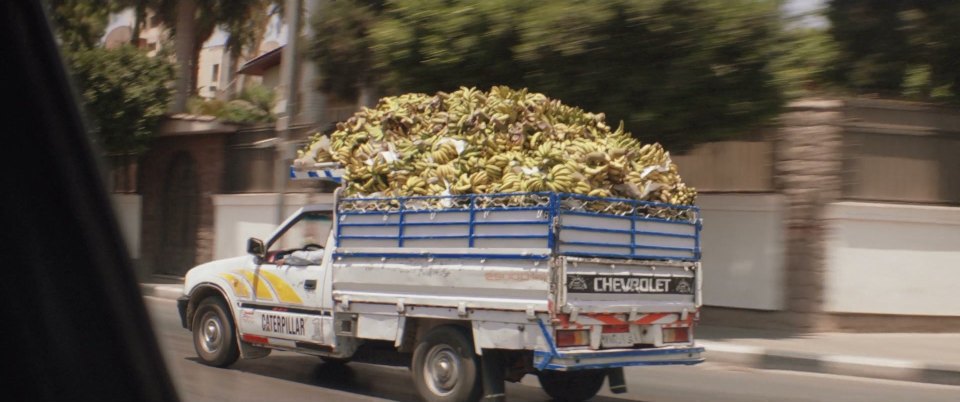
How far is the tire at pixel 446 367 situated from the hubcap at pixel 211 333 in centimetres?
258

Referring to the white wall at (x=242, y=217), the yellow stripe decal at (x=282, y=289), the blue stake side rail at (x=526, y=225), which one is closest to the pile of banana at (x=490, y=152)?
the blue stake side rail at (x=526, y=225)

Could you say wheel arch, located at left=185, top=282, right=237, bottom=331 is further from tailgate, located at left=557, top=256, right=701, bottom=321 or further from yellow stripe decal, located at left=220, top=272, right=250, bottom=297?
tailgate, located at left=557, top=256, right=701, bottom=321

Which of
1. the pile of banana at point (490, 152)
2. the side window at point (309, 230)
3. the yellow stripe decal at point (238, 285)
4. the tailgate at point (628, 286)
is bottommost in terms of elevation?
the yellow stripe decal at point (238, 285)

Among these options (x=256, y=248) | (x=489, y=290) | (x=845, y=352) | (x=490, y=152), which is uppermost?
(x=490, y=152)

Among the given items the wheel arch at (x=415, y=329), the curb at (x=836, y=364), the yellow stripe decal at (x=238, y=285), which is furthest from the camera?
the curb at (x=836, y=364)

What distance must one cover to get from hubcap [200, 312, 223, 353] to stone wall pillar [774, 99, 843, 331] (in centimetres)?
891

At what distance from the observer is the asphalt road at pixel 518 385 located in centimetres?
879

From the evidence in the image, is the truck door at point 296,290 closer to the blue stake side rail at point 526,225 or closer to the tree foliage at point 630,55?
the blue stake side rail at point 526,225

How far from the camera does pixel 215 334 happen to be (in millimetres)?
9938

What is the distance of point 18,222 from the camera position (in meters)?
1.66

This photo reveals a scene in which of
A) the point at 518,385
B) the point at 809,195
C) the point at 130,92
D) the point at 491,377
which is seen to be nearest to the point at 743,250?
the point at 809,195

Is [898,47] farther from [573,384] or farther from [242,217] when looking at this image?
[242,217]

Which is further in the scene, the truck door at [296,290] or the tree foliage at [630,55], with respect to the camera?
the tree foliage at [630,55]

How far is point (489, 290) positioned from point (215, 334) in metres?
3.49
